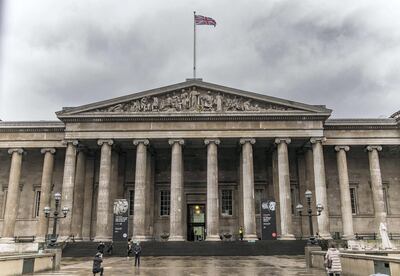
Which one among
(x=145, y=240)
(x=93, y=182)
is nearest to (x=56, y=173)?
(x=93, y=182)

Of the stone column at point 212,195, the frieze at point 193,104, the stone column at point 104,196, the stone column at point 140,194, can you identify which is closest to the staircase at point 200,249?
the stone column at point 212,195

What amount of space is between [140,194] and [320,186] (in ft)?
54.5

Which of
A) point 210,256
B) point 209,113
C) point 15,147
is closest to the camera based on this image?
point 210,256

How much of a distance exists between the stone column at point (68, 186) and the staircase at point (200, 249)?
2.20 meters

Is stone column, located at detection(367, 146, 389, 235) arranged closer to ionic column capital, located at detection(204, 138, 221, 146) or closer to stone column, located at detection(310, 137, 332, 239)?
stone column, located at detection(310, 137, 332, 239)

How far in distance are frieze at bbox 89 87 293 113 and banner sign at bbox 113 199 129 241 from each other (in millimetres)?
9525

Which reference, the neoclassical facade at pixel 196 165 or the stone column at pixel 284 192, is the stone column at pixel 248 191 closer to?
the neoclassical facade at pixel 196 165

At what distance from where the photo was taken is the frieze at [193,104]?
130 ft

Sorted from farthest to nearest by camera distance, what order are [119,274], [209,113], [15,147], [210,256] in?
[15,147], [209,113], [210,256], [119,274]

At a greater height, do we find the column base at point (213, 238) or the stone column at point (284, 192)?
the stone column at point (284, 192)

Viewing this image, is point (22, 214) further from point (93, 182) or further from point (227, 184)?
point (227, 184)

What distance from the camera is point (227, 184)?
44625 mm

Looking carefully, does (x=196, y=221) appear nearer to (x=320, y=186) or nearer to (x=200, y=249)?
(x=200, y=249)

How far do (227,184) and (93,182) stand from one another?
1422cm
